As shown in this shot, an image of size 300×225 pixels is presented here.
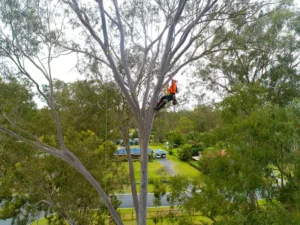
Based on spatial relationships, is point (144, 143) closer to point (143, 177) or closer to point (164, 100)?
point (143, 177)

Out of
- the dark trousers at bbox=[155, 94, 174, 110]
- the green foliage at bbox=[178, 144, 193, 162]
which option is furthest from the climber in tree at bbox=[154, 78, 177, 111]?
the green foliage at bbox=[178, 144, 193, 162]

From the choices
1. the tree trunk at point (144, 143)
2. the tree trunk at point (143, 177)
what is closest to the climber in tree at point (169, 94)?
the tree trunk at point (144, 143)

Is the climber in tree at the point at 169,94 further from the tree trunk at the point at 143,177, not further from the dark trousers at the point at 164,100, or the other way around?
the tree trunk at the point at 143,177

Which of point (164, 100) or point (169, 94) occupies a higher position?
point (169, 94)

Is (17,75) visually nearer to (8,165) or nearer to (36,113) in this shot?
(36,113)

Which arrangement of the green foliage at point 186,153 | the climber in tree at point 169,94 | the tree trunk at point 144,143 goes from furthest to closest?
the green foliage at point 186,153
the tree trunk at point 144,143
the climber in tree at point 169,94

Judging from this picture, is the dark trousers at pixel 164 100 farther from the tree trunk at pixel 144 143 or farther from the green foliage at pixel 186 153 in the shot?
the green foliage at pixel 186 153

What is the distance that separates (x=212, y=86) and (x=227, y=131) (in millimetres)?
5965

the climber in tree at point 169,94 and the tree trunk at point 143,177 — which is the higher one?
the climber in tree at point 169,94

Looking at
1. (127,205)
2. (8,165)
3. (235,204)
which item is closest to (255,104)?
(235,204)

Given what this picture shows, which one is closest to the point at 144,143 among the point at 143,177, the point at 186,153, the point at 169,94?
the point at 143,177

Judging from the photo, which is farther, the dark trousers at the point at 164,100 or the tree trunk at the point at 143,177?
the tree trunk at the point at 143,177

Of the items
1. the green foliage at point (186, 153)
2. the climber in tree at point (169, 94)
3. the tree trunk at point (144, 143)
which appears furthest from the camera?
the green foliage at point (186, 153)

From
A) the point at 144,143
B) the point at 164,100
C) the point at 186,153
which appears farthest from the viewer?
the point at 186,153
